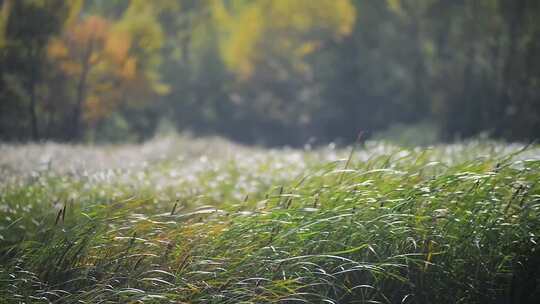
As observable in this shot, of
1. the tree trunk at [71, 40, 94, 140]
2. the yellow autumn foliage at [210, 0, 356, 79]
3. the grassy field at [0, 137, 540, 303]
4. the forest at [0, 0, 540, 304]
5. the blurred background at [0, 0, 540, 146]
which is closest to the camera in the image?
the grassy field at [0, 137, 540, 303]

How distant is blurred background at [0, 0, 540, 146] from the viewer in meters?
14.8

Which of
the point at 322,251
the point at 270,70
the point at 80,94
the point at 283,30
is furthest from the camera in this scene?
the point at 270,70

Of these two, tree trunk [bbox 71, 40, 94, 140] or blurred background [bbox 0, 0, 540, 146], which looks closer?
blurred background [bbox 0, 0, 540, 146]

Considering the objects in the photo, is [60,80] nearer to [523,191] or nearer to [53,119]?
[53,119]

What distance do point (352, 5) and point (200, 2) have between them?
5.55m

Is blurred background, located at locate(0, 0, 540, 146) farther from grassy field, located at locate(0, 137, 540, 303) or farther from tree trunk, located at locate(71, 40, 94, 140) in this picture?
grassy field, located at locate(0, 137, 540, 303)

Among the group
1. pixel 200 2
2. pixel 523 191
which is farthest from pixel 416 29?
pixel 523 191

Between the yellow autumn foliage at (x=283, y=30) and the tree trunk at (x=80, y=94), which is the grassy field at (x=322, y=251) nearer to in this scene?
the tree trunk at (x=80, y=94)

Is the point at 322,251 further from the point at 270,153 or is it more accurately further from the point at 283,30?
the point at 283,30

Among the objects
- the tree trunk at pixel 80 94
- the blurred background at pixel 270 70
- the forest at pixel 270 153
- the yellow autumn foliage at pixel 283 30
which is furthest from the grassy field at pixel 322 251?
the yellow autumn foliage at pixel 283 30

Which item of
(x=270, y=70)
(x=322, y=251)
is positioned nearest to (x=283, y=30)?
(x=270, y=70)

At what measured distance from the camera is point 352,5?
22.7m

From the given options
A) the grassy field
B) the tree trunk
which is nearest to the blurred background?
the tree trunk

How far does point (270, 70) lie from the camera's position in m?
21.0
